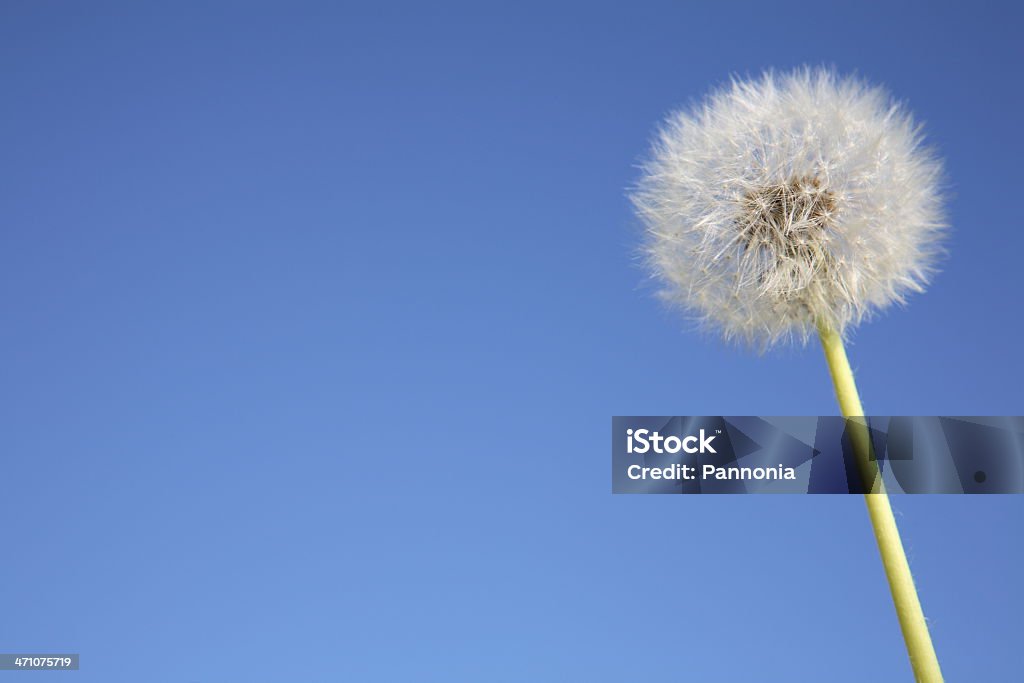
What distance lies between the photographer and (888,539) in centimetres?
326

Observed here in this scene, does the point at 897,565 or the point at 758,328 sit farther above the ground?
the point at 758,328

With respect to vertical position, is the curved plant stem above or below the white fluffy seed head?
below

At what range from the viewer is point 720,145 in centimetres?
389

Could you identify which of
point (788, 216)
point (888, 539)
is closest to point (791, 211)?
point (788, 216)

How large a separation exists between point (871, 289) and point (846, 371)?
19.3 inches

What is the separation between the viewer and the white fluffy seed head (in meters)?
3.65

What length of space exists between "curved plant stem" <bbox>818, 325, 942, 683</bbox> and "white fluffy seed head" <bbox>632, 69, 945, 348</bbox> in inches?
14.1

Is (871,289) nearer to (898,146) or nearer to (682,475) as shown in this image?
(898,146)

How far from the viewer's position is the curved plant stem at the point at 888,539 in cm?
319

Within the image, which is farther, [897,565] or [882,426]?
[882,426]

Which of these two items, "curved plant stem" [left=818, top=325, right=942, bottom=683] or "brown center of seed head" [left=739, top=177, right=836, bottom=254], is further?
"brown center of seed head" [left=739, top=177, right=836, bottom=254]

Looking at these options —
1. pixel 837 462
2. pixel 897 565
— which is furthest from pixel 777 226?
pixel 897 565

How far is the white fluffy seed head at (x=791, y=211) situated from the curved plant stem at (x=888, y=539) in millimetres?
357

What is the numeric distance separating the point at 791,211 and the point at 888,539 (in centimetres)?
136
